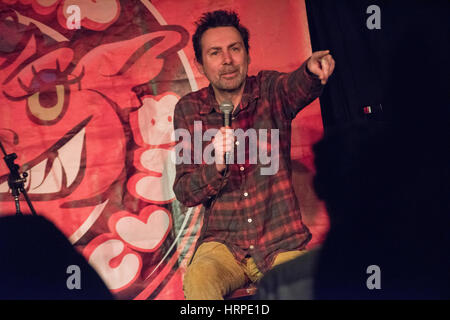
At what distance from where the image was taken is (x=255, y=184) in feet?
6.68

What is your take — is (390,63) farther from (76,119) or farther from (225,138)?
(76,119)

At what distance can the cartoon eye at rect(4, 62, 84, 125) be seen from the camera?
2.49m

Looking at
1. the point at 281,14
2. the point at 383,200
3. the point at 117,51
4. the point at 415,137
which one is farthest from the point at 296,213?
the point at 117,51

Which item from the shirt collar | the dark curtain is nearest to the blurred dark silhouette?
the shirt collar

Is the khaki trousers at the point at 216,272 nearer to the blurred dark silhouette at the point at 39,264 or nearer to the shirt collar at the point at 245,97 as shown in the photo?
the shirt collar at the point at 245,97

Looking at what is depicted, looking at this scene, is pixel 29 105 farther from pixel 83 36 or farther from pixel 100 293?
pixel 100 293

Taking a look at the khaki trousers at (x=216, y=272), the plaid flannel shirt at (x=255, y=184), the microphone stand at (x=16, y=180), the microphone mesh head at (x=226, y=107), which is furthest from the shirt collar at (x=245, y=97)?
the microphone stand at (x=16, y=180)

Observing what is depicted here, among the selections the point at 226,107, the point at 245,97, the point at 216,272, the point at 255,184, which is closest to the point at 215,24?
the point at 245,97

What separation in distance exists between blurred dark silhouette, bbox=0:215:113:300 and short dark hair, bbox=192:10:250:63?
1.28m

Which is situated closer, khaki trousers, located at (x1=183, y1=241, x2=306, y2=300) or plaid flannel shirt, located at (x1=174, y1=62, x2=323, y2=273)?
khaki trousers, located at (x1=183, y1=241, x2=306, y2=300)

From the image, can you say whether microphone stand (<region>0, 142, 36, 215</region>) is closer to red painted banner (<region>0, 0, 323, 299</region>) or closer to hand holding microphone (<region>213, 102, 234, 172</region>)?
red painted banner (<region>0, 0, 323, 299</region>)

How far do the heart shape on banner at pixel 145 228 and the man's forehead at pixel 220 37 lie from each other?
93cm

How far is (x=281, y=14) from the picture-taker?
239 cm

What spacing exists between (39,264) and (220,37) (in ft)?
5.15
